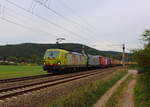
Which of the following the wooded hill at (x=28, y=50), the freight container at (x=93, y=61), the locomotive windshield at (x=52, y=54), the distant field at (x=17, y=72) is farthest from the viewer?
the wooded hill at (x=28, y=50)

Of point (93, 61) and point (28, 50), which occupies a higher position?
point (28, 50)

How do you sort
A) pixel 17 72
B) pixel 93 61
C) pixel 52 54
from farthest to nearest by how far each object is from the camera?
pixel 93 61
pixel 17 72
pixel 52 54

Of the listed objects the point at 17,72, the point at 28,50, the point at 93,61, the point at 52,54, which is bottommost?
the point at 17,72

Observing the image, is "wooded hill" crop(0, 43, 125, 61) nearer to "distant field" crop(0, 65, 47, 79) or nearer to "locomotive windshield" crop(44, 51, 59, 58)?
"distant field" crop(0, 65, 47, 79)

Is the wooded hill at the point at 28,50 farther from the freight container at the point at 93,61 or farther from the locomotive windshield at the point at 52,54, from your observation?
the locomotive windshield at the point at 52,54

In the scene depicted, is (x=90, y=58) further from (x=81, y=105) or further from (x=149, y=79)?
(x=81, y=105)

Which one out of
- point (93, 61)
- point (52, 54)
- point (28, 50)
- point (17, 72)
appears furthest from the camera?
point (28, 50)

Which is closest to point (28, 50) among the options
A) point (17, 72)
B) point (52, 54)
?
point (17, 72)

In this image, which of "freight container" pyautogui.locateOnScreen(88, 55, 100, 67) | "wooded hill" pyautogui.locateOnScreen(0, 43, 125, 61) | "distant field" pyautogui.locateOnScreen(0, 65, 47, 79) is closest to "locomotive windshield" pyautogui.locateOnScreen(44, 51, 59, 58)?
"distant field" pyautogui.locateOnScreen(0, 65, 47, 79)

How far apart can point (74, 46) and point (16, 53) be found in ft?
136

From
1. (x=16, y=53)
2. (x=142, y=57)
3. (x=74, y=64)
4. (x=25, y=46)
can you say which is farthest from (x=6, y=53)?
(x=142, y=57)

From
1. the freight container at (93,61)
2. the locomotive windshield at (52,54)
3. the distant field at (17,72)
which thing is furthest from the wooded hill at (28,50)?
the locomotive windshield at (52,54)

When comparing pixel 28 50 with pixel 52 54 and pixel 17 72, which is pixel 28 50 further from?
pixel 52 54

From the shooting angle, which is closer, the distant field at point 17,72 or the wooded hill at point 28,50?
the distant field at point 17,72
